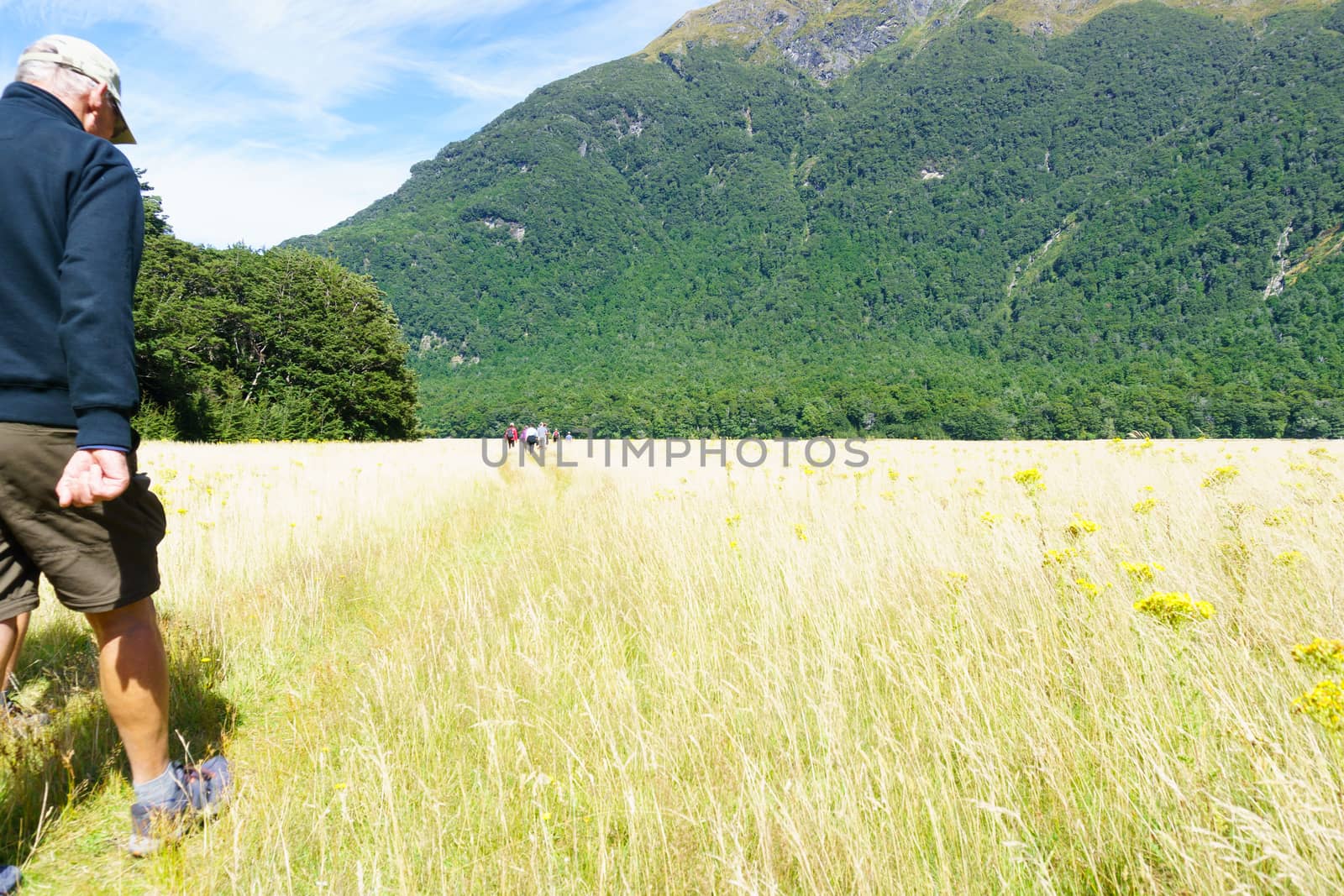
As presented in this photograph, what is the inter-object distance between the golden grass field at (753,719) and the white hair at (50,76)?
2.14m

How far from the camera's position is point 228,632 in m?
3.24

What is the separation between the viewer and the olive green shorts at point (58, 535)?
156 centimetres

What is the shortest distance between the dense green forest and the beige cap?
26.2 meters

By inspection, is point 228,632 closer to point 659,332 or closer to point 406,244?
point 659,332

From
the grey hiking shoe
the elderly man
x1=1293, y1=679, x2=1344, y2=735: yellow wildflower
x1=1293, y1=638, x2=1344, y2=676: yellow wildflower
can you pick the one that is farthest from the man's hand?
x1=1293, y1=638, x2=1344, y2=676: yellow wildflower

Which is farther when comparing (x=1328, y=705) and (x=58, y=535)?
(x=58, y=535)

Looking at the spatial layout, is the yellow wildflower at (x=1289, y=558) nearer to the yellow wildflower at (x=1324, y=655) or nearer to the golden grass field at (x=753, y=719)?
the golden grass field at (x=753, y=719)

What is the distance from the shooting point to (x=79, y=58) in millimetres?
1788

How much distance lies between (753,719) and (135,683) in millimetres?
1968

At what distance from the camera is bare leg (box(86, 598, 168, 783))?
5.70ft

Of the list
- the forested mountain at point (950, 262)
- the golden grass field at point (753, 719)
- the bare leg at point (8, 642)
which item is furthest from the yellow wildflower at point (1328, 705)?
the forested mountain at point (950, 262)

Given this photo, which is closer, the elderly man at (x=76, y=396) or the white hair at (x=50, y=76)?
the elderly man at (x=76, y=396)

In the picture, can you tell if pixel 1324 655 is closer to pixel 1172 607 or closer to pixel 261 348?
pixel 1172 607

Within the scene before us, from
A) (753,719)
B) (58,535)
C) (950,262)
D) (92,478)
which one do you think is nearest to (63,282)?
(92,478)
